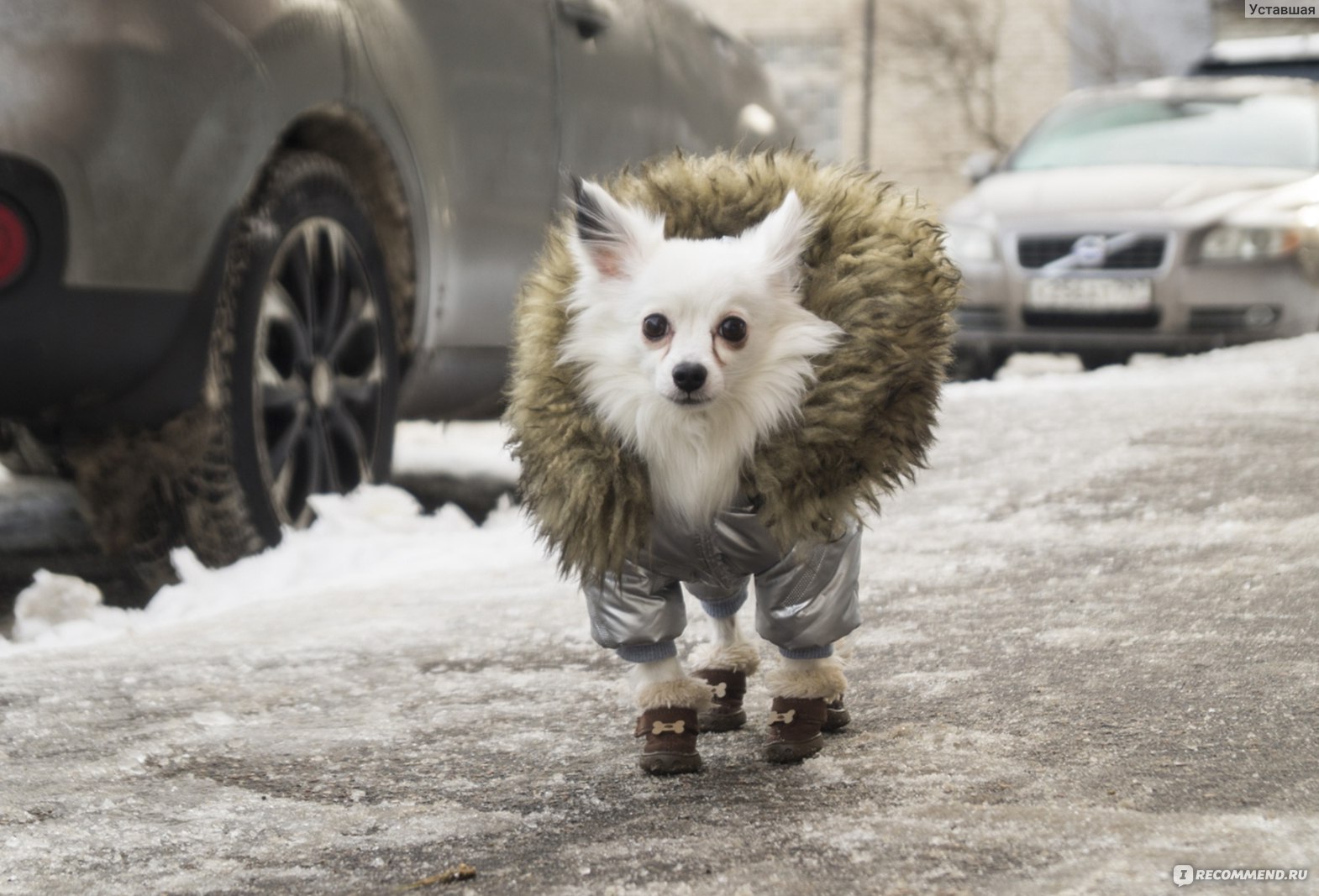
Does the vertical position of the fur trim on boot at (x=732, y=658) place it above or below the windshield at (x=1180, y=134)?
below

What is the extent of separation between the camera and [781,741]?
282 centimetres

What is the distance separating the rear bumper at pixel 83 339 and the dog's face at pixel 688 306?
52.8 inches

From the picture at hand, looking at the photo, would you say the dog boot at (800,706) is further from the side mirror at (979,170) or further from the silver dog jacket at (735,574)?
the side mirror at (979,170)

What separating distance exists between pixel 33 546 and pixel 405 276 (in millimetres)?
1366

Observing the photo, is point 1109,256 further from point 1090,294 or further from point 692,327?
point 692,327

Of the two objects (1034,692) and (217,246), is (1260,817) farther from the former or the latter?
(217,246)

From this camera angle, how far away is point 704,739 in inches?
120

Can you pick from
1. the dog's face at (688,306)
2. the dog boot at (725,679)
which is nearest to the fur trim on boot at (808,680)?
the dog boot at (725,679)

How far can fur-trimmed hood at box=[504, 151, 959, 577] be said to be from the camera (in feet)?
8.92

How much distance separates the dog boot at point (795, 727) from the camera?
9.22 ft

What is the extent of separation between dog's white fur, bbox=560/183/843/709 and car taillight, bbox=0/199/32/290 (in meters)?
1.37

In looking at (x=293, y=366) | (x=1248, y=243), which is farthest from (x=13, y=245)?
(x=1248, y=243)

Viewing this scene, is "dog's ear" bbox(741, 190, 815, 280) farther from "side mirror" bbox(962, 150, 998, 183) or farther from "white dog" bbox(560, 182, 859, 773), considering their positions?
"side mirror" bbox(962, 150, 998, 183)

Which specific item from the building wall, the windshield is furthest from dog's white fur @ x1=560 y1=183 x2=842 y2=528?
the building wall
